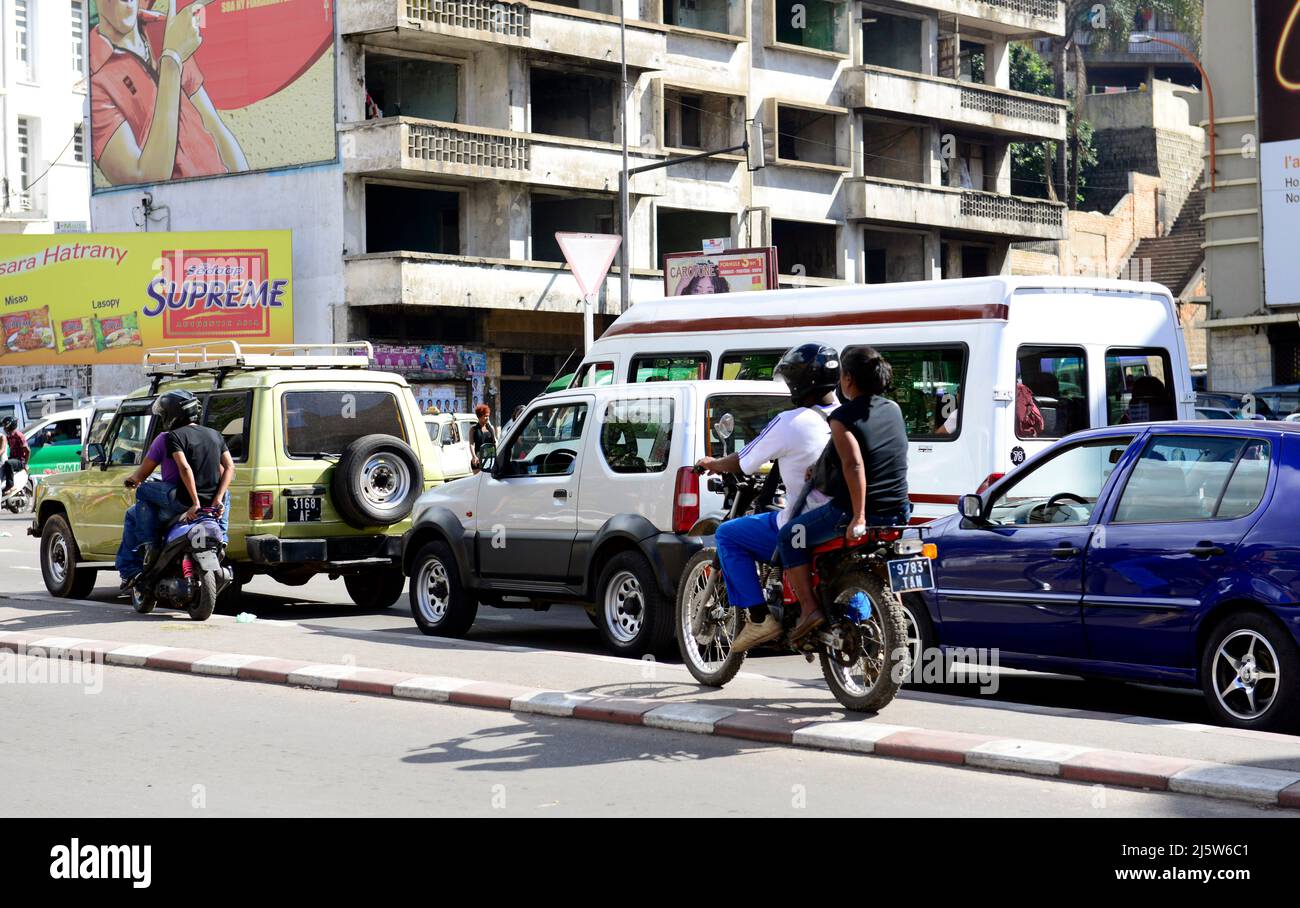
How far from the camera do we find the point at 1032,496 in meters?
10.5

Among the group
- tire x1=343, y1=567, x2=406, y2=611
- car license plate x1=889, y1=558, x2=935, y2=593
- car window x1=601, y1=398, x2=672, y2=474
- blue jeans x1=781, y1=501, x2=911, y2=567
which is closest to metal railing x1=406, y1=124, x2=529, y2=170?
tire x1=343, y1=567, x2=406, y2=611

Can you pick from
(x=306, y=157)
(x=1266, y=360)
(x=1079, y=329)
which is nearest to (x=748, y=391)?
(x=1079, y=329)

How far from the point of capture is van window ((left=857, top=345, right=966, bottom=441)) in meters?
15.2

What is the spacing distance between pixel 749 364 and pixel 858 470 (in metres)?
8.52

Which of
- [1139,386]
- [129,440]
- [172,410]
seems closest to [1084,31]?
[1139,386]

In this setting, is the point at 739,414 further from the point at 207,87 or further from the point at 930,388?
the point at 207,87

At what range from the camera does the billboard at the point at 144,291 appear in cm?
4012

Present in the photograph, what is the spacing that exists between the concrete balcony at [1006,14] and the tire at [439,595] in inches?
1609

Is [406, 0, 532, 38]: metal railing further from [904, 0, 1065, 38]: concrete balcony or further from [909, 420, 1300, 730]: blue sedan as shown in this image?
[909, 420, 1300, 730]: blue sedan

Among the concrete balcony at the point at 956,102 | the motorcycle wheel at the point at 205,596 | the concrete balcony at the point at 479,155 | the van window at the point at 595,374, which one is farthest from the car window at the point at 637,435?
the concrete balcony at the point at 956,102

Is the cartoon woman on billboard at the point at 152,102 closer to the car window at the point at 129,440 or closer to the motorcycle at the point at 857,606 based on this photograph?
the car window at the point at 129,440

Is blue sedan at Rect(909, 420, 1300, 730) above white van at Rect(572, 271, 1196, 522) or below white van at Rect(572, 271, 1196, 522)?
below

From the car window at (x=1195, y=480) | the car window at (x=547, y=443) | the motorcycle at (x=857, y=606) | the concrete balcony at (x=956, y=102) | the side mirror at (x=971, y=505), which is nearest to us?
the motorcycle at (x=857, y=606)

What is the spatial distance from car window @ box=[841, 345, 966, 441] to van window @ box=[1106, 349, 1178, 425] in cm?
137
